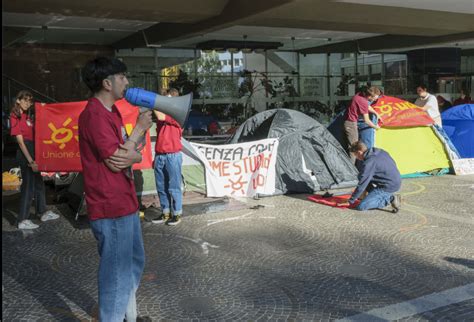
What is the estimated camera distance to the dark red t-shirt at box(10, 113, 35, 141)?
6430mm

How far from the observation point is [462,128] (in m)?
10.7

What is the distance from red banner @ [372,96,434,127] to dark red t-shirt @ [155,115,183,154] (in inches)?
186

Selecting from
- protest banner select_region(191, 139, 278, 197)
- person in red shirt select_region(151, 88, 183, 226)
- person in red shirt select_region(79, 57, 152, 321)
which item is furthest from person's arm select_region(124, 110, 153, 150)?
protest banner select_region(191, 139, 278, 197)

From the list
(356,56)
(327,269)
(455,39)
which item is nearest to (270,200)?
(327,269)

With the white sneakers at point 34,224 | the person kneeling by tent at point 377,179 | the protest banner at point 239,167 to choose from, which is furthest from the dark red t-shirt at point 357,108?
the white sneakers at point 34,224

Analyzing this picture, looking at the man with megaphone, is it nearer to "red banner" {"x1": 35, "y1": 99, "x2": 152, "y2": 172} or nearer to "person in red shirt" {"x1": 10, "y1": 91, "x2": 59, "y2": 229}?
"red banner" {"x1": 35, "y1": 99, "x2": 152, "y2": 172}

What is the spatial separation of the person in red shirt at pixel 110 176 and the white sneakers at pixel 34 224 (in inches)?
153

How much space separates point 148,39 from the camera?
1672 centimetres

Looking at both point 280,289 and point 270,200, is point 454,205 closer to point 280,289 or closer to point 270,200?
point 270,200

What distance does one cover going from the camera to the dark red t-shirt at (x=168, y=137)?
6281 millimetres

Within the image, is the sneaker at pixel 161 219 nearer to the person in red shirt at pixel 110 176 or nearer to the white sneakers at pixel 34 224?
the white sneakers at pixel 34 224

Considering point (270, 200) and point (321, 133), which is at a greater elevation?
point (321, 133)

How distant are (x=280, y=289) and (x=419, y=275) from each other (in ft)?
4.29

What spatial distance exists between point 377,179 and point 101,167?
4.98 meters
